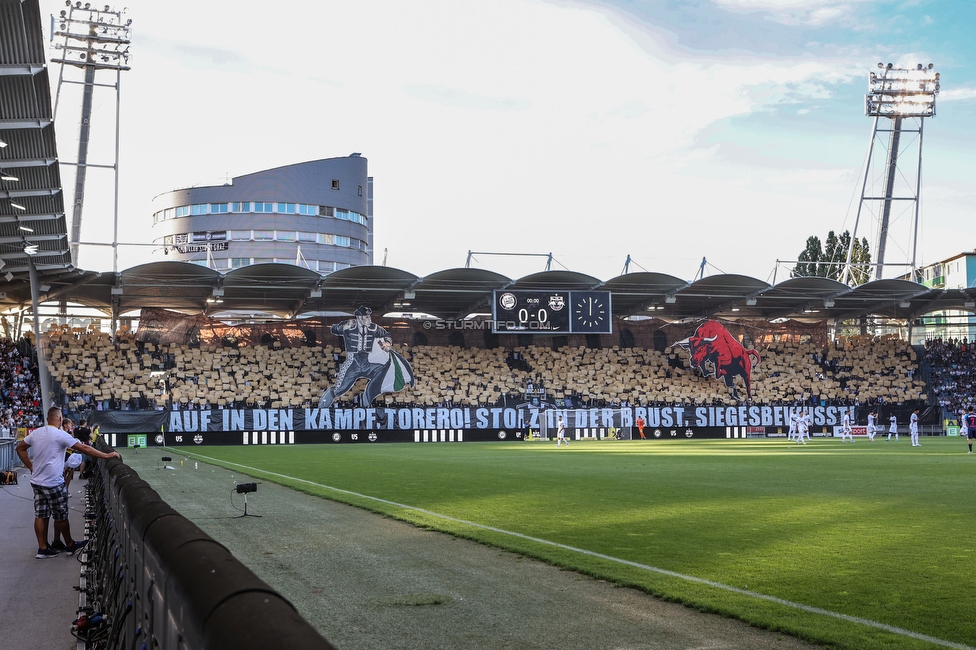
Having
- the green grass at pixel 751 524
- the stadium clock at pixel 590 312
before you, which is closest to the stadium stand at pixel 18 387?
the green grass at pixel 751 524

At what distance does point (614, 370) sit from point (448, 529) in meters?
50.3

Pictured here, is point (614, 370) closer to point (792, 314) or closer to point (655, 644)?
point (792, 314)

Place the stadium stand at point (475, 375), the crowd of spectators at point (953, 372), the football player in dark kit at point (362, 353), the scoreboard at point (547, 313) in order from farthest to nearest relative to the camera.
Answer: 1. the crowd of spectators at point (953, 372)
2. the football player in dark kit at point (362, 353)
3. the scoreboard at point (547, 313)
4. the stadium stand at point (475, 375)

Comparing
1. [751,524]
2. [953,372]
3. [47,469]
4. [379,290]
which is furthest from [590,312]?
[47,469]

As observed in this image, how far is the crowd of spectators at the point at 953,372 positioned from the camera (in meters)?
62.3

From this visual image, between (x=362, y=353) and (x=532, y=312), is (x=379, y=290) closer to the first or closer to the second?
(x=362, y=353)

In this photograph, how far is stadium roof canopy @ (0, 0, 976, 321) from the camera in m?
46.2

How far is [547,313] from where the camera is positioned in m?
55.5

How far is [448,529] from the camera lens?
45.2 ft

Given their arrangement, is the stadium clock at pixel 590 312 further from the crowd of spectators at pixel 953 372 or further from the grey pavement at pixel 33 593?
the grey pavement at pixel 33 593

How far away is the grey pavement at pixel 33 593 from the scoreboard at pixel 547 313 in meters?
39.4

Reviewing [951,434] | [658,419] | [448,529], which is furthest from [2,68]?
[951,434]

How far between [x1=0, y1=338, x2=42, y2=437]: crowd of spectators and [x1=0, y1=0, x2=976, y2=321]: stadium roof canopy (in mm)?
3198

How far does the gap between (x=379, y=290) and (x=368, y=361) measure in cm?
427
